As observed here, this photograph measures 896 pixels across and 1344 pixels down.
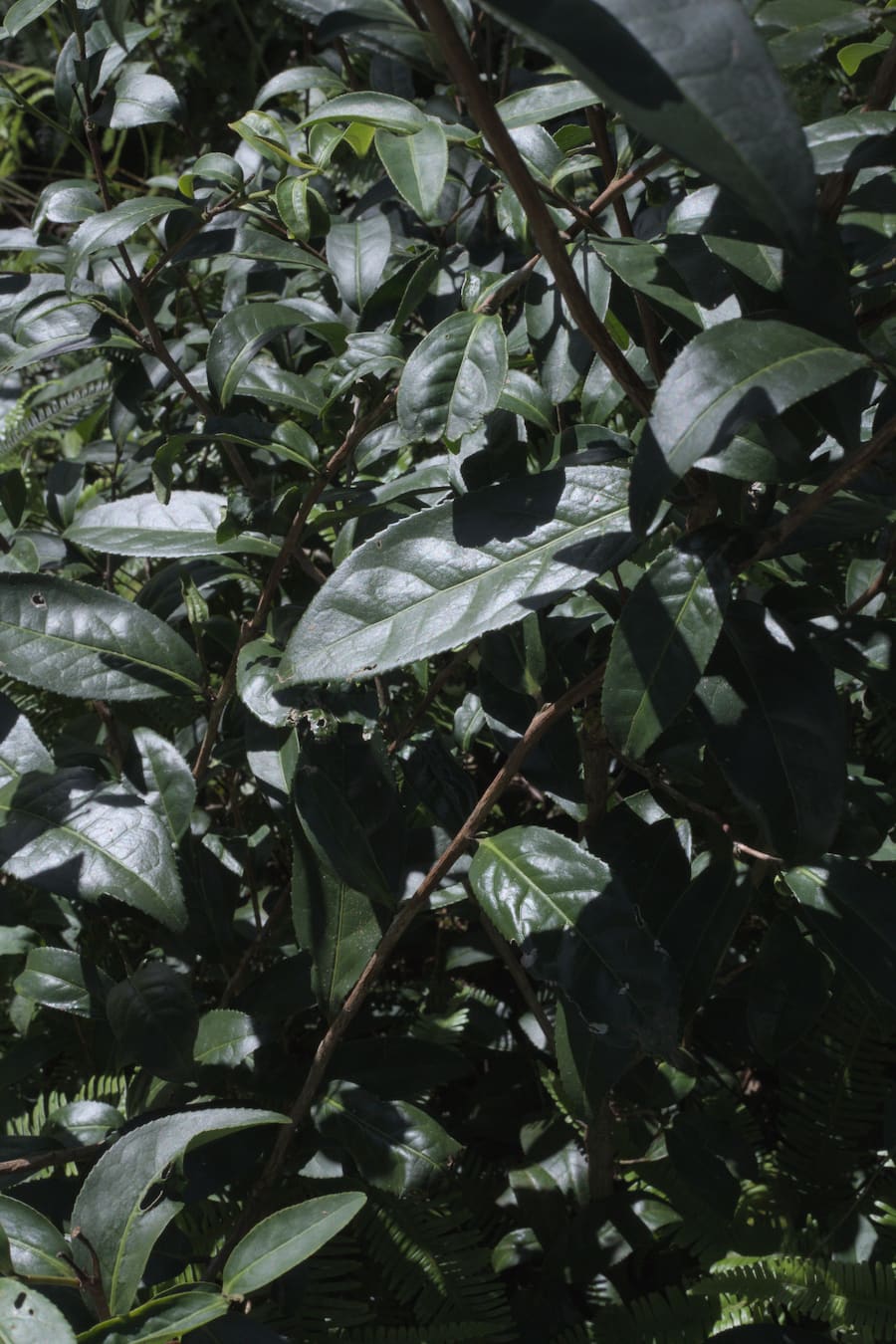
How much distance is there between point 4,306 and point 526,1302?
5.45ft

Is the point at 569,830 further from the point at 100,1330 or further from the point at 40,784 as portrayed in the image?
the point at 100,1330

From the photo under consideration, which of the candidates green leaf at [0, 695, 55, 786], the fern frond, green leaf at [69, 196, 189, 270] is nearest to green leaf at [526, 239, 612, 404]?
green leaf at [69, 196, 189, 270]

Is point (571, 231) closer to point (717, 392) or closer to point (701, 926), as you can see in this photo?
point (717, 392)

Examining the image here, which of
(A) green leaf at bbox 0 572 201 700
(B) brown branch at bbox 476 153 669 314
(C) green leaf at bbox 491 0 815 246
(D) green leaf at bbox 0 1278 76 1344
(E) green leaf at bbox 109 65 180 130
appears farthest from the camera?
(E) green leaf at bbox 109 65 180 130

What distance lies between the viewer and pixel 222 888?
153 cm

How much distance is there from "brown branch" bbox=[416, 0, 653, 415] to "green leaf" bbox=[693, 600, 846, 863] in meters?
0.28

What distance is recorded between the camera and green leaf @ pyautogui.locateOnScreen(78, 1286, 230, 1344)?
3.01ft

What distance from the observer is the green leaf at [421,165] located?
3.77 feet

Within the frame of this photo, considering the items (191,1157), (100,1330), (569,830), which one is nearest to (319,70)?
(569,830)

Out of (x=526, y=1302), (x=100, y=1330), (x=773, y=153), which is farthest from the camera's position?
(x=526, y=1302)

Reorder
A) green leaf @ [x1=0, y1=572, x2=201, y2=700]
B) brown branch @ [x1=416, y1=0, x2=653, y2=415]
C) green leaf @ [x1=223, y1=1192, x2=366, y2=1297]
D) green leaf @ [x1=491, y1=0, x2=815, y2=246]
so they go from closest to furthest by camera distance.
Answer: green leaf @ [x1=491, y1=0, x2=815, y2=246]
brown branch @ [x1=416, y1=0, x2=653, y2=415]
green leaf @ [x1=223, y1=1192, x2=366, y2=1297]
green leaf @ [x1=0, y1=572, x2=201, y2=700]

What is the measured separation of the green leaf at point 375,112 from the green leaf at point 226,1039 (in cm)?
101

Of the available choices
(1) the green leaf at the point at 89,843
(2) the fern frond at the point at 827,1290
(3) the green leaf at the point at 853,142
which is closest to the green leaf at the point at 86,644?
(1) the green leaf at the point at 89,843

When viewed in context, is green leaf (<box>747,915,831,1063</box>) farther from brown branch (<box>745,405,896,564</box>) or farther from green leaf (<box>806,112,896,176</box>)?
green leaf (<box>806,112,896,176</box>)
